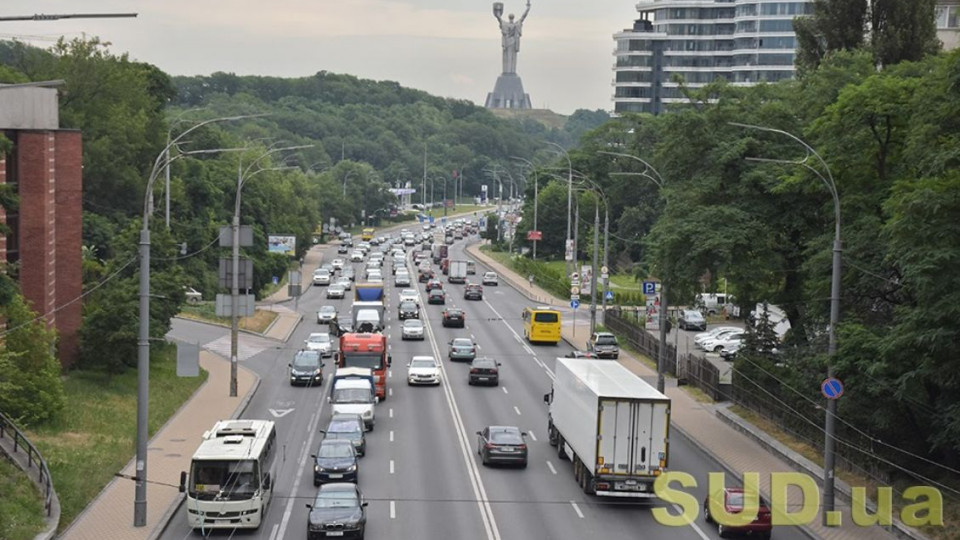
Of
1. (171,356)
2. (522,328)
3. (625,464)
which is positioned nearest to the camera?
(625,464)

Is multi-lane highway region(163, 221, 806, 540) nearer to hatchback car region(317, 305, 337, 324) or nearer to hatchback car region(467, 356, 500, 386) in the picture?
hatchback car region(467, 356, 500, 386)

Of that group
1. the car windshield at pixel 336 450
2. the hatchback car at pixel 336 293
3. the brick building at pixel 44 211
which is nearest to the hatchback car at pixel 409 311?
the hatchback car at pixel 336 293

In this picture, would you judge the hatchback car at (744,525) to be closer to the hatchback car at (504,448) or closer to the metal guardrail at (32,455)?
the hatchback car at (504,448)

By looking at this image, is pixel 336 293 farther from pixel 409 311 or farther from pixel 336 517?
pixel 336 517

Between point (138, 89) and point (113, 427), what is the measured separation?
5601 centimetres

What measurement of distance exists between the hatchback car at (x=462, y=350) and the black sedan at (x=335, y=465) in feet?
92.2

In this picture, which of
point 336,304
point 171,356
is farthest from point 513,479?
point 336,304

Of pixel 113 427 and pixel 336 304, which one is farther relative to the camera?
pixel 336 304

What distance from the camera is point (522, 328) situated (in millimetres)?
79750

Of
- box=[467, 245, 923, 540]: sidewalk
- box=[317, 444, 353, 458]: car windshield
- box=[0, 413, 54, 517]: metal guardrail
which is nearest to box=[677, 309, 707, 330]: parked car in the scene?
box=[467, 245, 923, 540]: sidewalk

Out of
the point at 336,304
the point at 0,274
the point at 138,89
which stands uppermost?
the point at 138,89

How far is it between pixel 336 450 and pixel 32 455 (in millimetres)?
8247

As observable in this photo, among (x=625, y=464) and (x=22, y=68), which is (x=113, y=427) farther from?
(x=22, y=68)

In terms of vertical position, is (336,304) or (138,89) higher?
(138,89)
